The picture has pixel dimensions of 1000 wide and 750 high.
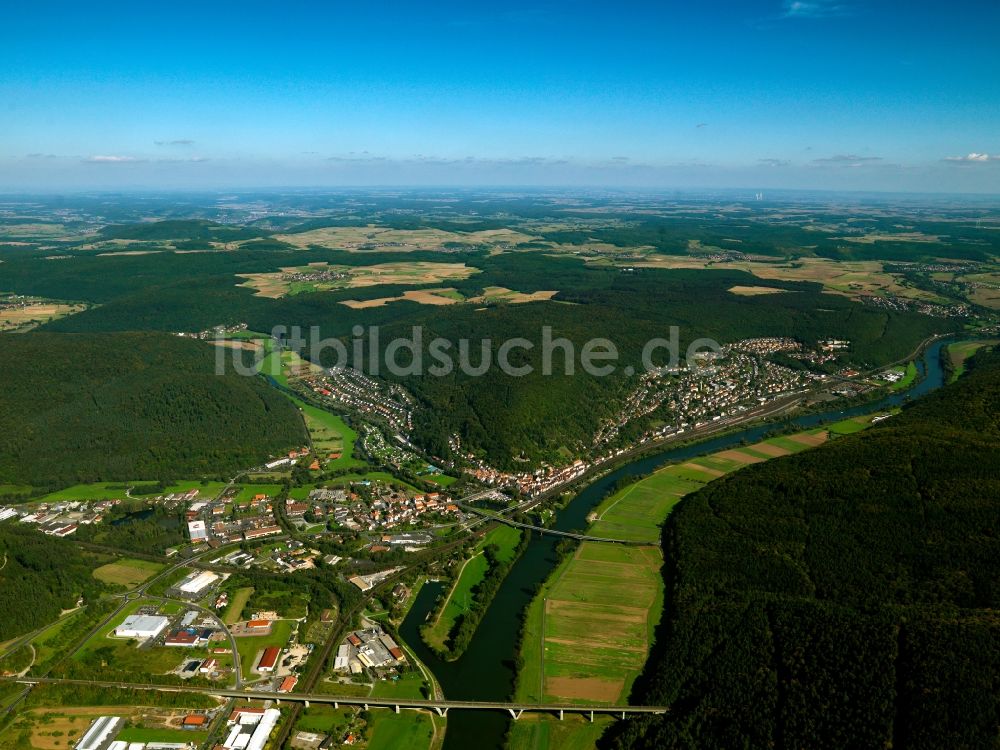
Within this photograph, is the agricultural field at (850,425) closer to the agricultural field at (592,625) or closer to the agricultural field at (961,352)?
the agricultural field at (961,352)

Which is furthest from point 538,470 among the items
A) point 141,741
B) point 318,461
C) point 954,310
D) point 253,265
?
point 253,265

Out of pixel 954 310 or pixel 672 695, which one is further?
pixel 954 310

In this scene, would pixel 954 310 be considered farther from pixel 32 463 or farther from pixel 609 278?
pixel 32 463

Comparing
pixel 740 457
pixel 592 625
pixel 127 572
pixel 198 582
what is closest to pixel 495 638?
pixel 592 625

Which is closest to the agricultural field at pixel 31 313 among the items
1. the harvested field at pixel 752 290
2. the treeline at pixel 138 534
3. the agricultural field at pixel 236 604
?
the treeline at pixel 138 534

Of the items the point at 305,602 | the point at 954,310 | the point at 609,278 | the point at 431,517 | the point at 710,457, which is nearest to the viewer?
the point at 305,602

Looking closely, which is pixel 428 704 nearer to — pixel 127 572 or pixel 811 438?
pixel 127 572
